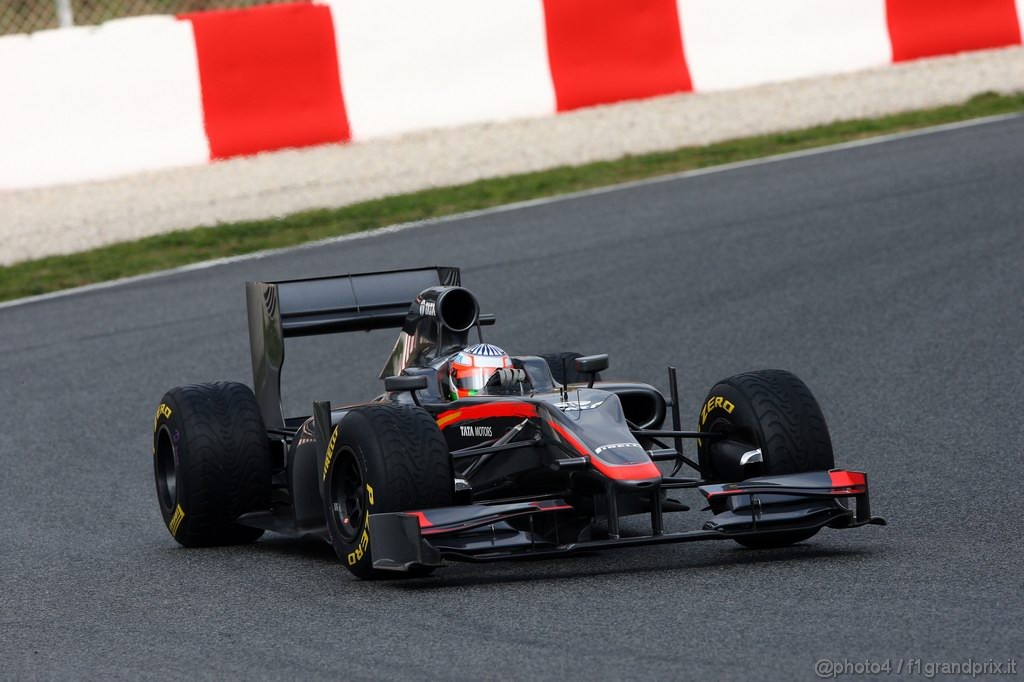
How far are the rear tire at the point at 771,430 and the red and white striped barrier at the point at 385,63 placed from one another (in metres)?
9.50

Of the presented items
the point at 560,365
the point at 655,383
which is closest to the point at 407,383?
the point at 560,365

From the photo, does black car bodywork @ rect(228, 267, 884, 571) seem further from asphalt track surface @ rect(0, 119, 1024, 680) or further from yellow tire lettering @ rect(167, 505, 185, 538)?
yellow tire lettering @ rect(167, 505, 185, 538)

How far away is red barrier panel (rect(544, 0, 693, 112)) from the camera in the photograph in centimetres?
1650

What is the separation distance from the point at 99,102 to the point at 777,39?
6.97m

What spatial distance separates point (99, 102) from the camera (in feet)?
49.3

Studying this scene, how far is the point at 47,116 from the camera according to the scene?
14.9 m

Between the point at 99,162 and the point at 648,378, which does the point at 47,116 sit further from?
the point at 648,378

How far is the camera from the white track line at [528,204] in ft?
43.4

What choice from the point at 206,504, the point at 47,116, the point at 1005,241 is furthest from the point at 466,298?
the point at 47,116

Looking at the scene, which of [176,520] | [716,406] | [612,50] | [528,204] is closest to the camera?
[716,406]

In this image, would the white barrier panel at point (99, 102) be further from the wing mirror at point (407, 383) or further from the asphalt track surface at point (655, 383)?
the wing mirror at point (407, 383)

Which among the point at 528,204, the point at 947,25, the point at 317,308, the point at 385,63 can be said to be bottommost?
the point at 317,308

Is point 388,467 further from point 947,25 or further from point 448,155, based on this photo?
point 947,25

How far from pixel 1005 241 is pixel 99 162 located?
7894 millimetres
